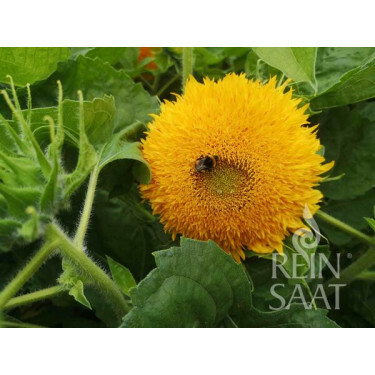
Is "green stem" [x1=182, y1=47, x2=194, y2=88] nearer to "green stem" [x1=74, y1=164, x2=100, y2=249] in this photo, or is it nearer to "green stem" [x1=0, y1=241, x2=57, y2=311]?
"green stem" [x1=74, y1=164, x2=100, y2=249]

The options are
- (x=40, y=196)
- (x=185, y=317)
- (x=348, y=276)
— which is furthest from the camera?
(x=348, y=276)

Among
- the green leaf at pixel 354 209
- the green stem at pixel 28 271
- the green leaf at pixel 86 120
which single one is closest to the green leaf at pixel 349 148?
the green leaf at pixel 354 209

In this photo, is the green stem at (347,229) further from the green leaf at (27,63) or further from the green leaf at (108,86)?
the green leaf at (27,63)

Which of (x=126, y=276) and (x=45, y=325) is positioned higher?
(x=126, y=276)

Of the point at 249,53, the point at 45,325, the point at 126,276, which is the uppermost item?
the point at 249,53

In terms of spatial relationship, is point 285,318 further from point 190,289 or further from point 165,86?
point 165,86

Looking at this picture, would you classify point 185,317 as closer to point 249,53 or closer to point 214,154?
point 214,154

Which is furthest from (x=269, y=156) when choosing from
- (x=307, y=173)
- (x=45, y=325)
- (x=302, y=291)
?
(x=45, y=325)
